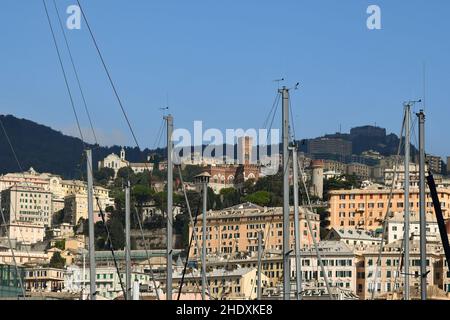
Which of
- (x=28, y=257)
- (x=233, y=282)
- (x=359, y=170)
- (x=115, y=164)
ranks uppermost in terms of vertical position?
(x=359, y=170)

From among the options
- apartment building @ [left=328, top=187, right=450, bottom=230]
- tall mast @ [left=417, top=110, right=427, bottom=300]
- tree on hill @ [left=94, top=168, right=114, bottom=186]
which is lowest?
tall mast @ [left=417, top=110, right=427, bottom=300]

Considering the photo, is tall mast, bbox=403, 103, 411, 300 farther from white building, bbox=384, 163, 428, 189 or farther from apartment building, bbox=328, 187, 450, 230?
apartment building, bbox=328, 187, 450, 230

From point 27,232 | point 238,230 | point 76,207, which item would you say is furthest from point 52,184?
point 238,230

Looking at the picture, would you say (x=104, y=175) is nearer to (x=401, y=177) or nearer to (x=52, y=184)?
(x=52, y=184)

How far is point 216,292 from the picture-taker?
8031 centimetres

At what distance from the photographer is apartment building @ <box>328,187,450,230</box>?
12825 cm

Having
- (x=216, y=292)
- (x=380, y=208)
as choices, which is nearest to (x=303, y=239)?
(x=380, y=208)

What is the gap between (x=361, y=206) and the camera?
425 feet

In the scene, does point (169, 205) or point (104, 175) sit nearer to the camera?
point (169, 205)

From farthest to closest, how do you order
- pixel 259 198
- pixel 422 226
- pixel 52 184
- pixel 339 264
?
pixel 52 184, pixel 259 198, pixel 339 264, pixel 422 226

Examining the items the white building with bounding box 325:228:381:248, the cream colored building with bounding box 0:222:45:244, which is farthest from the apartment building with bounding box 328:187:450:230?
the cream colored building with bounding box 0:222:45:244

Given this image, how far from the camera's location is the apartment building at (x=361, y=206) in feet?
421

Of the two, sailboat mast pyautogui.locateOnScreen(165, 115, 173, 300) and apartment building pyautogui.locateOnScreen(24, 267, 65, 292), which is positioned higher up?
sailboat mast pyautogui.locateOnScreen(165, 115, 173, 300)
